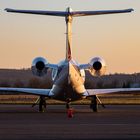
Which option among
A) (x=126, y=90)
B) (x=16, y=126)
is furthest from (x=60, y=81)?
(x=16, y=126)

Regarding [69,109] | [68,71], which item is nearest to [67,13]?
[68,71]

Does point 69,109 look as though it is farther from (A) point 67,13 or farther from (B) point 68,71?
(A) point 67,13

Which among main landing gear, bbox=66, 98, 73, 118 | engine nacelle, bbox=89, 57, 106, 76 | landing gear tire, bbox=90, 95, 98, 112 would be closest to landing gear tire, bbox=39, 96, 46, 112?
main landing gear, bbox=66, 98, 73, 118

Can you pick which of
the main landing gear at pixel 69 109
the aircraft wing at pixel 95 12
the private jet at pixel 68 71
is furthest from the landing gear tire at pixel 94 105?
the aircraft wing at pixel 95 12

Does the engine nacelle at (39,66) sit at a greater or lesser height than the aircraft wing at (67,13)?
lesser

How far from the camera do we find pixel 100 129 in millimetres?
23000

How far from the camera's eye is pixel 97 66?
40.3 meters

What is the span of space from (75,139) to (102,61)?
21727 millimetres

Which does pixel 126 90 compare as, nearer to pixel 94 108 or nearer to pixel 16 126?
pixel 94 108

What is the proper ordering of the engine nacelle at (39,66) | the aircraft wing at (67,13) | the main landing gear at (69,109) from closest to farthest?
the main landing gear at (69,109), the aircraft wing at (67,13), the engine nacelle at (39,66)

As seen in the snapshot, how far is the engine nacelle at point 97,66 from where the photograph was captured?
40.2m

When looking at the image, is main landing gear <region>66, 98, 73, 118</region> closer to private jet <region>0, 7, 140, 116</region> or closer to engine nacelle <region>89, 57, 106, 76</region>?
private jet <region>0, 7, 140, 116</region>

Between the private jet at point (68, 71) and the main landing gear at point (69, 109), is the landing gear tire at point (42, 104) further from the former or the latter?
the main landing gear at point (69, 109)

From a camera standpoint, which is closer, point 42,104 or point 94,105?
point 94,105
